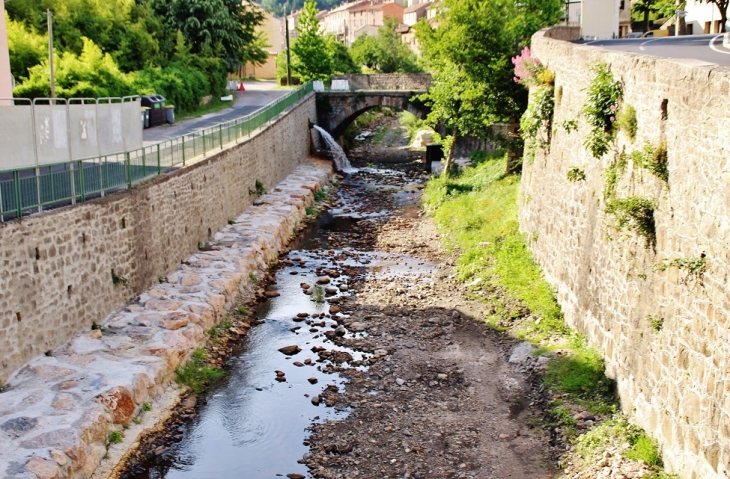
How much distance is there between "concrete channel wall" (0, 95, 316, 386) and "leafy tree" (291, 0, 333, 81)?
27200 millimetres

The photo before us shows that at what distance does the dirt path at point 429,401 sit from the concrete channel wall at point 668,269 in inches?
67.6

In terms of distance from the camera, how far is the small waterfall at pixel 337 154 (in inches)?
1560

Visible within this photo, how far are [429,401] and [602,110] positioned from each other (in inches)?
221

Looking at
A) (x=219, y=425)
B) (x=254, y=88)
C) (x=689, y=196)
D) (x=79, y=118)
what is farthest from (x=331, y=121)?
(x=689, y=196)

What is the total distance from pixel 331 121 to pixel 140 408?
107 feet

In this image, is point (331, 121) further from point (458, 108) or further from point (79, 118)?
point (79, 118)

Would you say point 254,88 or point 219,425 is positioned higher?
point 254,88

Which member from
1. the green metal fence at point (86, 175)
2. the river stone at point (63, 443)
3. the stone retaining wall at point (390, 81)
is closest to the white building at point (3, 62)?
the green metal fence at point (86, 175)

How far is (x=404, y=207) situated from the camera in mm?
30172

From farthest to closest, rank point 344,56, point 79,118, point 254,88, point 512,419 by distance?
point 344,56, point 254,88, point 79,118, point 512,419

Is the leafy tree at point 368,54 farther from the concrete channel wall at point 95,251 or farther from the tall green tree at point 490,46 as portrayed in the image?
the concrete channel wall at point 95,251

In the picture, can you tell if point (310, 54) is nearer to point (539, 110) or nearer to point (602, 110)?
point (539, 110)

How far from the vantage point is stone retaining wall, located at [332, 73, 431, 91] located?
4378 centimetres

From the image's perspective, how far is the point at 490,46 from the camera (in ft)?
86.9
